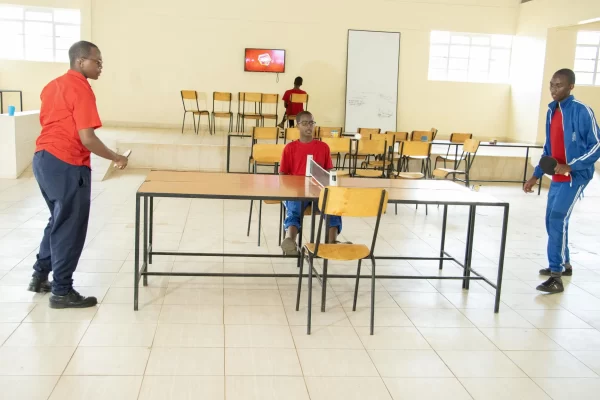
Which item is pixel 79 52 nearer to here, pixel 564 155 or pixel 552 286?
pixel 564 155

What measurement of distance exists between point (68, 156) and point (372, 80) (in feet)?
32.2

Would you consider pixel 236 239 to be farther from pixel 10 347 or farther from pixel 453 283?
pixel 10 347

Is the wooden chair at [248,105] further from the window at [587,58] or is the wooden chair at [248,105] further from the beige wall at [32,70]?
the window at [587,58]

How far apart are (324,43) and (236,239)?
779 centimetres

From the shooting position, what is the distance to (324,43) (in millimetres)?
12297

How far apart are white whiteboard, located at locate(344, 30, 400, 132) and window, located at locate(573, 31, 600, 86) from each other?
3.63m

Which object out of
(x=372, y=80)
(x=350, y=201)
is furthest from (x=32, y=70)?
(x=350, y=201)

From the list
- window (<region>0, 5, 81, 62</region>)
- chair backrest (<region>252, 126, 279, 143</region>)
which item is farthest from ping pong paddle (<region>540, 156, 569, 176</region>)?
window (<region>0, 5, 81, 62</region>)

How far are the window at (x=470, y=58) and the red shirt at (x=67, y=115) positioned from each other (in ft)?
34.5

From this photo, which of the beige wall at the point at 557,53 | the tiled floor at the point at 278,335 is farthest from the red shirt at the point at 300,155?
the beige wall at the point at 557,53

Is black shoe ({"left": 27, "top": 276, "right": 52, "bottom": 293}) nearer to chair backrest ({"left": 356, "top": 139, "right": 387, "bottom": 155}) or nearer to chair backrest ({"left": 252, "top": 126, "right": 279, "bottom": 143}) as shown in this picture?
chair backrest ({"left": 252, "top": 126, "right": 279, "bottom": 143})

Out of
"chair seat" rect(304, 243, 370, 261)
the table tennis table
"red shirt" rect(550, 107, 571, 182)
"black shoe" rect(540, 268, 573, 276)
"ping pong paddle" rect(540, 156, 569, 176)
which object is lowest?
"black shoe" rect(540, 268, 573, 276)

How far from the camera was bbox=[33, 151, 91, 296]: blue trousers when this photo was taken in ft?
11.1

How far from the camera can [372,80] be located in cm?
1250
